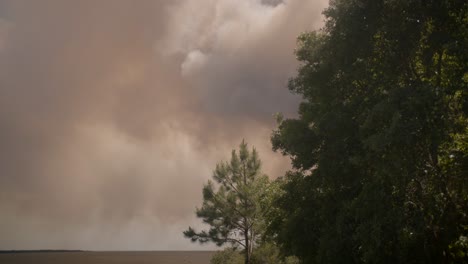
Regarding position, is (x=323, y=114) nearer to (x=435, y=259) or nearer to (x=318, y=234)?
(x=318, y=234)

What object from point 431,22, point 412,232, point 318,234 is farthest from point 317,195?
point 431,22

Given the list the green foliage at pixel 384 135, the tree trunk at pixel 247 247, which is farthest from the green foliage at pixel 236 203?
the green foliage at pixel 384 135

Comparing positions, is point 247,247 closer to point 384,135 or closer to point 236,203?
point 236,203

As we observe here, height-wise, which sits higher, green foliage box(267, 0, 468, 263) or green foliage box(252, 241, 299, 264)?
green foliage box(267, 0, 468, 263)

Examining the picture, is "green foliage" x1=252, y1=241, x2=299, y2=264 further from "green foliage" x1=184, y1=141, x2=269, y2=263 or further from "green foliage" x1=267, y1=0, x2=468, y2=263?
"green foliage" x1=267, y1=0, x2=468, y2=263

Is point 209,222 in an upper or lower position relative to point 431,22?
lower

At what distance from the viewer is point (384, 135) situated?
483 inches

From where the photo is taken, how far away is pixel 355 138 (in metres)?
16.0

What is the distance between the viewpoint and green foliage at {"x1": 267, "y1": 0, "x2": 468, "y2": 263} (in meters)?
12.5

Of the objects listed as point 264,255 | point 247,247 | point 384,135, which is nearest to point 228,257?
point 247,247

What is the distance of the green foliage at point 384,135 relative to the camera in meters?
12.5

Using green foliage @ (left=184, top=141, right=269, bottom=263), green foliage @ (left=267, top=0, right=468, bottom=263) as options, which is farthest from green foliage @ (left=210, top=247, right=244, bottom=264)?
green foliage @ (left=267, top=0, right=468, bottom=263)

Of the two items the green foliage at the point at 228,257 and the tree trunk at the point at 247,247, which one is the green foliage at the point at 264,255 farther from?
the green foliage at the point at 228,257

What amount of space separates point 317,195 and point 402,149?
607 centimetres
